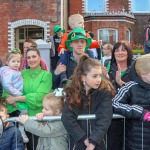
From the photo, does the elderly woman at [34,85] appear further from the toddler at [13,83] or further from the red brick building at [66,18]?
the red brick building at [66,18]

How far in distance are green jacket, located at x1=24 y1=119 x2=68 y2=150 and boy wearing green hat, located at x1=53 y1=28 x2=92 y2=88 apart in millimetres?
930

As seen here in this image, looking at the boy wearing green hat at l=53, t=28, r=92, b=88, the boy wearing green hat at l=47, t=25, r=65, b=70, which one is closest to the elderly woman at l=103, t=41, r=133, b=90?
the boy wearing green hat at l=53, t=28, r=92, b=88

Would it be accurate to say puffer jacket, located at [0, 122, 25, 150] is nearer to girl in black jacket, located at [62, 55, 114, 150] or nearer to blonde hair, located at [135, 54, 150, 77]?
girl in black jacket, located at [62, 55, 114, 150]

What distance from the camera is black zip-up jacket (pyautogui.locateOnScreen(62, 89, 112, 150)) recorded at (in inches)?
138

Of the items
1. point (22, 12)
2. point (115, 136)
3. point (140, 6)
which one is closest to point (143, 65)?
point (115, 136)

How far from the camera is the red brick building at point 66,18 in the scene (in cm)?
1959

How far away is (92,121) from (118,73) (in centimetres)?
111

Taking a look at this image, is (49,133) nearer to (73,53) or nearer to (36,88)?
(36,88)

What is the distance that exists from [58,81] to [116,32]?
66.0ft

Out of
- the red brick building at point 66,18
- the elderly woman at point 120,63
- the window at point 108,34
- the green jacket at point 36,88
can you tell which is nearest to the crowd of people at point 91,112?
the green jacket at point 36,88

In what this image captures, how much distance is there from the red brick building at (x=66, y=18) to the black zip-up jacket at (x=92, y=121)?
16.0 metres

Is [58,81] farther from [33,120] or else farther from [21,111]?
[33,120]

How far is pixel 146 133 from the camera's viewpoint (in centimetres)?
368

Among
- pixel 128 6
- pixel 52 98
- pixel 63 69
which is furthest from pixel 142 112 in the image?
pixel 128 6
